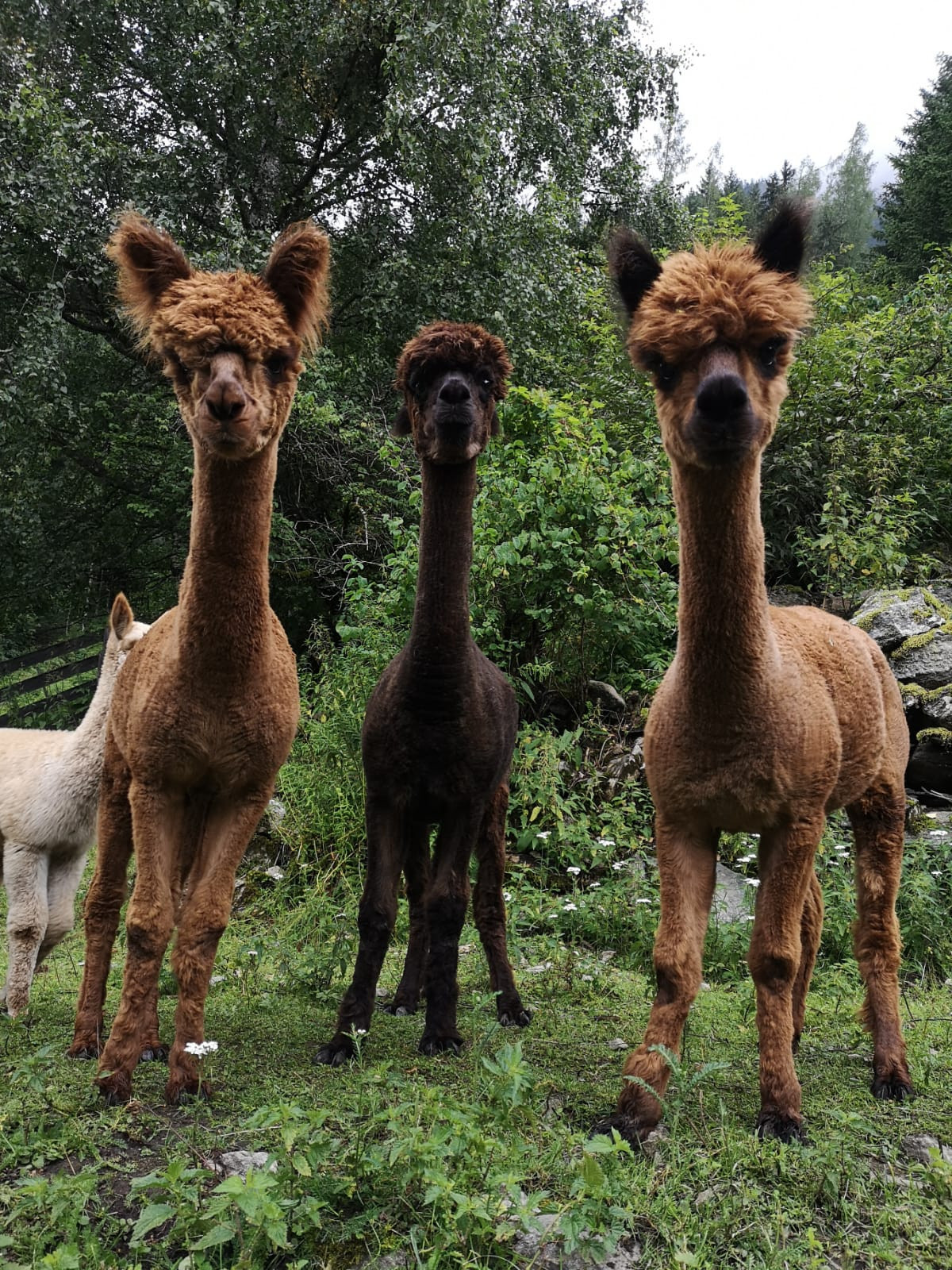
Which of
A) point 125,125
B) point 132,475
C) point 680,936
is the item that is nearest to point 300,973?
point 680,936

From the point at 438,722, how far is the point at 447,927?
802 millimetres

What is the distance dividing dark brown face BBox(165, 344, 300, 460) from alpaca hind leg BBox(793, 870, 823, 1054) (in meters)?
2.67

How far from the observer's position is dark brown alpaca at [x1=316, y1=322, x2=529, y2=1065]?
3.58m

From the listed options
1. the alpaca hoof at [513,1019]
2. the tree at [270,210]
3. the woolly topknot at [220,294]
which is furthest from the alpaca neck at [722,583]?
the tree at [270,210]

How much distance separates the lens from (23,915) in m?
4.17

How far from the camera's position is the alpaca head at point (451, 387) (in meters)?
3.67

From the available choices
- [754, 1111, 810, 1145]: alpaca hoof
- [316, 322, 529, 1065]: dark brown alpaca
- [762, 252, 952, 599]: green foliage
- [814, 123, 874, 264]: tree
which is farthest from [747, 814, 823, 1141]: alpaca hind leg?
[814, 123, 874, 264]: tree

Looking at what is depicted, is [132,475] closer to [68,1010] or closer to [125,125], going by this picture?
[125,125]

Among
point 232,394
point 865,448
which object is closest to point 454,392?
point 232,394

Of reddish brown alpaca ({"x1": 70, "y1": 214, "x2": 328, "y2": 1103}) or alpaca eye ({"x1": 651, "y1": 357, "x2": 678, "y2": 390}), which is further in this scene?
reddish brown alpaca ({"x1": 70, "y1": 214, "x2": 328, "y2": 1103})

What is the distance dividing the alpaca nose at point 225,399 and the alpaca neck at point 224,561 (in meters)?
0.22

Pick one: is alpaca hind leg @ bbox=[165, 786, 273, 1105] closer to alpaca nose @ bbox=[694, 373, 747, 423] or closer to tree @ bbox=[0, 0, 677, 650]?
alpaca nose @ bbox=[694, 373, 747, 423]

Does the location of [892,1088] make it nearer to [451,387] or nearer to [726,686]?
[726,686]

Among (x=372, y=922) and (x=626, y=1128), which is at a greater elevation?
(x=372, y=922)
